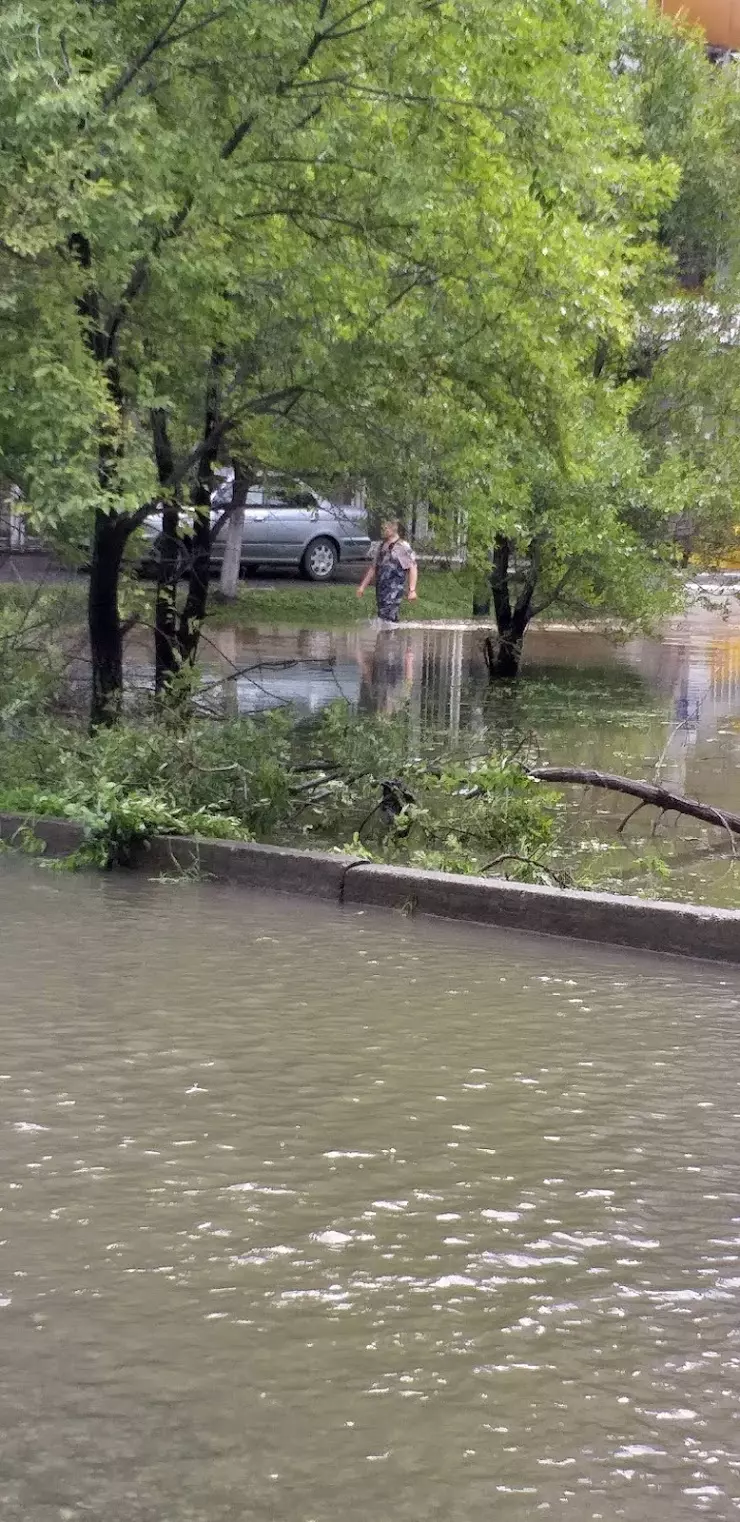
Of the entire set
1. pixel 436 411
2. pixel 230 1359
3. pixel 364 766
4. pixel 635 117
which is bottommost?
pixel 230 1359

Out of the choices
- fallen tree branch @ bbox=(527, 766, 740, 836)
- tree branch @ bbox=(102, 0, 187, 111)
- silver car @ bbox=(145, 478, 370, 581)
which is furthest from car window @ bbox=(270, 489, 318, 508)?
silver car @ bbox=(145, 478, 370, 581)

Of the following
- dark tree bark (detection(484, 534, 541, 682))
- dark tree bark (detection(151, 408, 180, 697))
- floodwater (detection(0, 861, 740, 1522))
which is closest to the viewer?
floodwater (detection(0, 861, 740, 1522))

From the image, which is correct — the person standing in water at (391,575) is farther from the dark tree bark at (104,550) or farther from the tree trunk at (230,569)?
the dark tree bark at (104,550)

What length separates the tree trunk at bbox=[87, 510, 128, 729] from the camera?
11883 mm

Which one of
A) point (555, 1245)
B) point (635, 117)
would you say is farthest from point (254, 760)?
point (635, 117)

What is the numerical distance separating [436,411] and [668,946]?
5676 mm

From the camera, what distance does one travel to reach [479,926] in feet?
26.9

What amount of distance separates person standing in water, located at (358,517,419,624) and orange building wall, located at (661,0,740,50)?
27121mm

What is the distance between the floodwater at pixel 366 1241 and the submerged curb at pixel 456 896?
0.33 meters

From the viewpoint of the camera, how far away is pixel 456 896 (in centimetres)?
831

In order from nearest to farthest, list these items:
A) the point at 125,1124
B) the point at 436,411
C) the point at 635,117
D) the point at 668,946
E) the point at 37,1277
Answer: the point at 37,1277
the point at 125,1124
the point at 668,946
the point at 436,411
the point at 635,117

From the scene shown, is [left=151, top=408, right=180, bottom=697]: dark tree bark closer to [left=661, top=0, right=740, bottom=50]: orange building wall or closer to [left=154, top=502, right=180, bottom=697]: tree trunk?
[left=154, top=502, right=180, bottom=697]: tree trunk

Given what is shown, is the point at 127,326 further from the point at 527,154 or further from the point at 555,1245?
the point at 555,1245

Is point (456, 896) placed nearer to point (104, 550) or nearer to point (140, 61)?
point (104, 550)
